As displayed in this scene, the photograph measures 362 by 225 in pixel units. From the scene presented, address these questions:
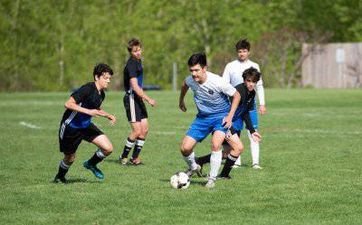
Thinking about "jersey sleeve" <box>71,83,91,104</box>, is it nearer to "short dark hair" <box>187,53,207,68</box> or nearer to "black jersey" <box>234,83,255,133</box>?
"short dark hair" <box>187,53,207,68</box>

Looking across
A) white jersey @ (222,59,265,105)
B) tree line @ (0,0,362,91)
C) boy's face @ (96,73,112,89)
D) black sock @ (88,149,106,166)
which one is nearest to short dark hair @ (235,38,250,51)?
white jersey @ (222,59,265,105)

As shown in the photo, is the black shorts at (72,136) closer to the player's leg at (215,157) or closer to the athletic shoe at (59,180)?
the athletic shoe at (59,180)

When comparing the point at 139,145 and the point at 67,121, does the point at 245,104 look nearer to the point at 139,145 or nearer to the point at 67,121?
the point at 67,121

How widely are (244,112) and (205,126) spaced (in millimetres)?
1429

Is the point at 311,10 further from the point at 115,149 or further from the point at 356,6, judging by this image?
the point at 115,149

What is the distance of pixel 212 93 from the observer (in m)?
11.7

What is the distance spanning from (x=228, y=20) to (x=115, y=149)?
40692 millimetres

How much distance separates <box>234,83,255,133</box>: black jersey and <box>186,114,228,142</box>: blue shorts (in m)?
0.87

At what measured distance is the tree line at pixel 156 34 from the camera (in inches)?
2126

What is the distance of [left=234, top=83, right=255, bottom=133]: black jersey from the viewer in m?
12.6

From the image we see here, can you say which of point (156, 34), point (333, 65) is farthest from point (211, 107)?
point (156, 34)

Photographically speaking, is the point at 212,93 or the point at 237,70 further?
the point at 237,70

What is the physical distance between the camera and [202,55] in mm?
11414

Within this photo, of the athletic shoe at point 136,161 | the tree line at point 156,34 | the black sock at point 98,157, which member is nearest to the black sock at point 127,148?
the athletic shoe at point 136,161
